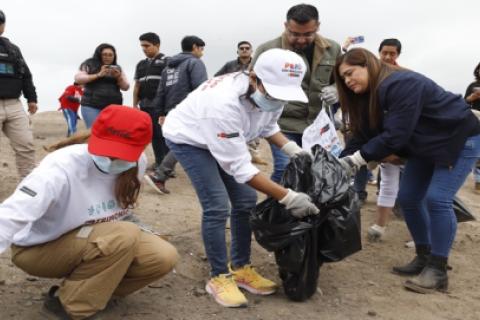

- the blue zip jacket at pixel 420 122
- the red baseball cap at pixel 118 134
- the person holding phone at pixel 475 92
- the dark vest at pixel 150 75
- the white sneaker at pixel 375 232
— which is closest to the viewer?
the red baseball cap at pixel 118 134

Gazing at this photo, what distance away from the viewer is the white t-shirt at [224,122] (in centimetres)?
254

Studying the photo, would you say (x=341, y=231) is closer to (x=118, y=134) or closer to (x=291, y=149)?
(x=291, y=149)

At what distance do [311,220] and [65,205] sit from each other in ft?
3.88

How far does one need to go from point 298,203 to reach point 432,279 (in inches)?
44.9

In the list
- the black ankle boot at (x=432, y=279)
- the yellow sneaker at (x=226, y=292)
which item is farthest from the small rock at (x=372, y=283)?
the yellow sneaker at (x=226, y=292)

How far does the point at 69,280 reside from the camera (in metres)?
2.47

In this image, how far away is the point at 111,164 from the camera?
2371 mm

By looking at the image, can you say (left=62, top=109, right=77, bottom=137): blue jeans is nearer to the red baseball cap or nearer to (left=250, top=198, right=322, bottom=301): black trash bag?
(left=250, top=198, right=322, bottom=301): black trash bag

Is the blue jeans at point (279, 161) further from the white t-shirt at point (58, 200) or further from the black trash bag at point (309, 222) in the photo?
the white t-shirt at point (58, 200)

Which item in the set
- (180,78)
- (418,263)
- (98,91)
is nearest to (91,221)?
(418,263)

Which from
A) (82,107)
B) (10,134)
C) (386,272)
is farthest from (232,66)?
(386,272)

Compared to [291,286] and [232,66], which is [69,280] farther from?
[232,66]

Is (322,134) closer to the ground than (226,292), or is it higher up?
higher up

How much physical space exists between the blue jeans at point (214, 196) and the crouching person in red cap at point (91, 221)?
0.87 feet
